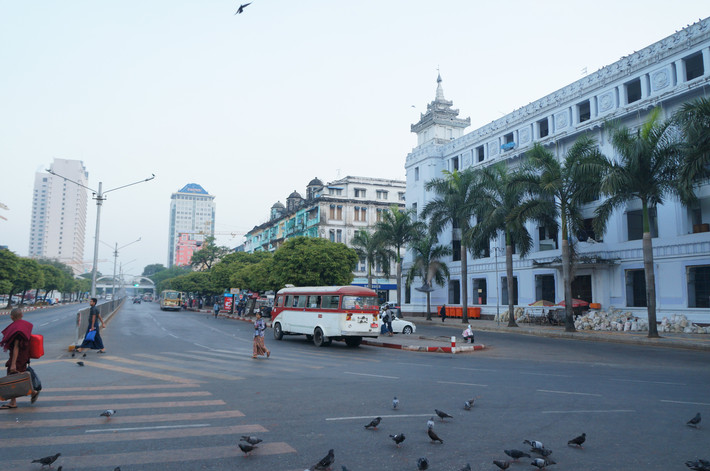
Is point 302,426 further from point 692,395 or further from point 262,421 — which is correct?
point 692,395

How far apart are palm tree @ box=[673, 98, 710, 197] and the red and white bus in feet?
50.8

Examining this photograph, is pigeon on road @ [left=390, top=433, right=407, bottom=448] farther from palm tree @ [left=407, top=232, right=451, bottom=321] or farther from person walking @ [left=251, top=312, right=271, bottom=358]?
palm tree @ [left=407, top=232, right=451, bottom=321]

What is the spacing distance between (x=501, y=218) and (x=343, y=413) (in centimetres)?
3019

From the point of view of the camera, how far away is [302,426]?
7992 mm

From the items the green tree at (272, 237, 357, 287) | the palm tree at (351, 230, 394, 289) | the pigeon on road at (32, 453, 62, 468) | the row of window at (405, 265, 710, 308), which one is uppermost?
the palm tree at (351, 230, 394, 289)

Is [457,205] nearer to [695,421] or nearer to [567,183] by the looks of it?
[567,183]

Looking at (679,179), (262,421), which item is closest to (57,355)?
(262,421)

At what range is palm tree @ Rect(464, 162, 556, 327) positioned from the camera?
111ft

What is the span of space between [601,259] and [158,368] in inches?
1251

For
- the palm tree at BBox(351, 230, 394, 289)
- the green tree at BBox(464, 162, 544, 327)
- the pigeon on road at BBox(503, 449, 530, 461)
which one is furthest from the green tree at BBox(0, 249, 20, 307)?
the pigeon on road at BBox(503, 449, 530, 461)

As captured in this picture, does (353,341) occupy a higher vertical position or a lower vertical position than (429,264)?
lower

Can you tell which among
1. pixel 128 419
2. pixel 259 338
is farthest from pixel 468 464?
pixel 259 338

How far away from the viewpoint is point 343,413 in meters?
9.02

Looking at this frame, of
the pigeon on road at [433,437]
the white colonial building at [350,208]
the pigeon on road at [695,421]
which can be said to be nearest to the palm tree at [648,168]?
the pigeon on road at [695,421]
